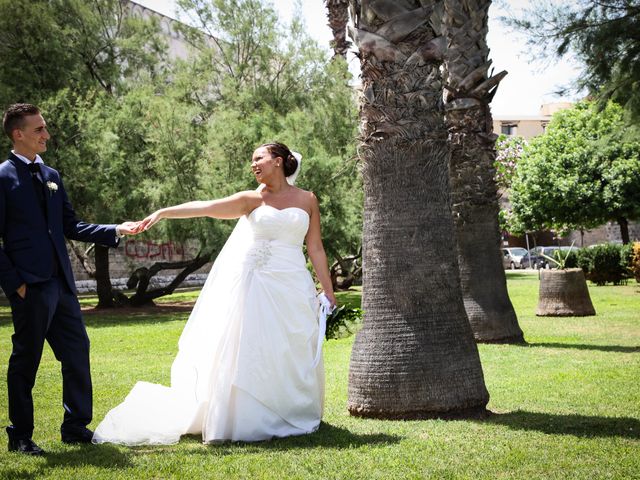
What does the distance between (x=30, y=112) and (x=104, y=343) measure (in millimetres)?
9494

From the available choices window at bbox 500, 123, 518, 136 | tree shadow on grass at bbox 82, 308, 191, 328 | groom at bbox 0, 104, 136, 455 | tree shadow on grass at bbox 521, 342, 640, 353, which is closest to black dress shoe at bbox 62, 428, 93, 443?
groom at bbox 0, 104, 136, 455

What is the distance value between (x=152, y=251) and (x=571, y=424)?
33.9m

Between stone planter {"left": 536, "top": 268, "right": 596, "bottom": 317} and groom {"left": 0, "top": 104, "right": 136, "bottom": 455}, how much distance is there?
1223cm

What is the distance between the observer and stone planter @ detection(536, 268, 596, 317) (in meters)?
16.2

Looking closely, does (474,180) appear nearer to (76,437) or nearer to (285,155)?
(285,155)

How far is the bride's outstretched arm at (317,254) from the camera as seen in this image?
6.16m

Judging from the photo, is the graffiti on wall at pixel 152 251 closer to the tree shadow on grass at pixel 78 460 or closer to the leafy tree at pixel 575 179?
the leafy tree at pixel 575 179

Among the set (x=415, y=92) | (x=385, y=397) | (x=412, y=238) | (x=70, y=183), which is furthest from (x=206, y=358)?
(x=70, y=183)

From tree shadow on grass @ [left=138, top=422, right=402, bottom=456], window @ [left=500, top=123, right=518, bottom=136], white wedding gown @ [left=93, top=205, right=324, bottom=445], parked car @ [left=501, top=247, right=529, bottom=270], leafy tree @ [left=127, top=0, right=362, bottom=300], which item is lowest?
parked car @ [left=501, top=247, right=529, bottom=270]

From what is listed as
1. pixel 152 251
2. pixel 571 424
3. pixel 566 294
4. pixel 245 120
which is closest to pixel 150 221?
pixel 571 424

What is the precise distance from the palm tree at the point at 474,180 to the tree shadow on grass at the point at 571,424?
5.13 m

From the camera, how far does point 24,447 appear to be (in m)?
5.32

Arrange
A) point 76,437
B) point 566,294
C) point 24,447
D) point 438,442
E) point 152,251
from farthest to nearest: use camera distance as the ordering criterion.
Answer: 1. point 152,251
2. point 566,294
3. point 76,437
4. point 438,442
5. point 24,447

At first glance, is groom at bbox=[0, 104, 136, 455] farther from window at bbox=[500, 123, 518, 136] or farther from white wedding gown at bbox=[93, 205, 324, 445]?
window at bbox=[500, 123, 518, 136]
